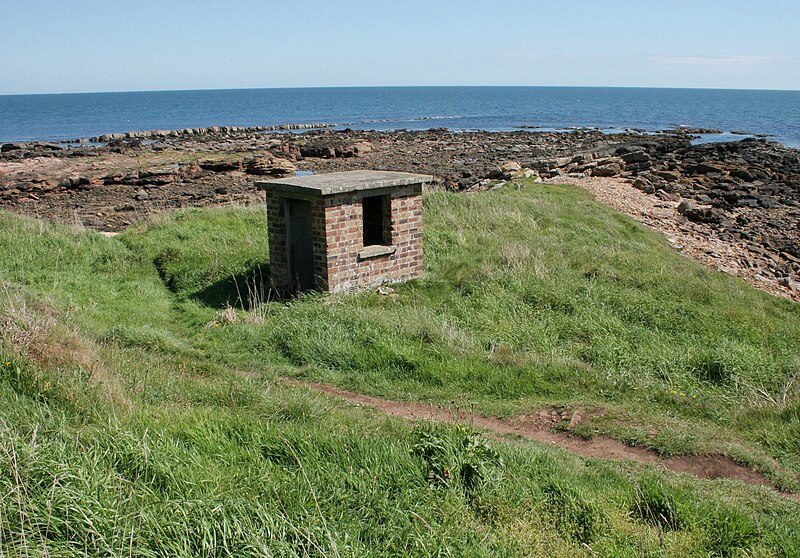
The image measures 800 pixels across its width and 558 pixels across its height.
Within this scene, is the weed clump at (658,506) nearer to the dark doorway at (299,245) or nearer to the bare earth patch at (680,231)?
the dark doorway at (299,245)

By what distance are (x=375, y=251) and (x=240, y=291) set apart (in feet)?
8.03

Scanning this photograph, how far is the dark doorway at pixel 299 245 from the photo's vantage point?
11.7m

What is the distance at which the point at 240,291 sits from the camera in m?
11.9

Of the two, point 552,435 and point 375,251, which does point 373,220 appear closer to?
point 375,251

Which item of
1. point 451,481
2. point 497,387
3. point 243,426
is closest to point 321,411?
point 243,426

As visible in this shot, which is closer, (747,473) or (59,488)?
(59,488)

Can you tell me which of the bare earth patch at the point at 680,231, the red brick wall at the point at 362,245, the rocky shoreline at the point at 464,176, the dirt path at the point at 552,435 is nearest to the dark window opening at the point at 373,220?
the red brick wall at the point at 362,245

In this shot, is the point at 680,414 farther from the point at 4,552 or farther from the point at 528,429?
the point at 4,552

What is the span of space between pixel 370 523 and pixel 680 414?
466 centimetres

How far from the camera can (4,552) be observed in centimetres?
363

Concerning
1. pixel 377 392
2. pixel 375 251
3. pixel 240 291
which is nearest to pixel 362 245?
pixel 375 251

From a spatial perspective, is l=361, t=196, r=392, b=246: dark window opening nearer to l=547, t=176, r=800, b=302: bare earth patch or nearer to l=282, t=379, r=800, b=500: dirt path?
l=282, t=379, r=800, b=500: dirt path

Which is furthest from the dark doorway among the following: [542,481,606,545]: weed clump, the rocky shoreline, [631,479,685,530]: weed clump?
the rocky shoreline

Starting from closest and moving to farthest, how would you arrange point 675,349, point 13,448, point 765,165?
point 13,448, point 675,349, point 765,165
